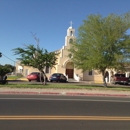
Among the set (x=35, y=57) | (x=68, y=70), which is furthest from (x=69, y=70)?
(x=35, y=57)

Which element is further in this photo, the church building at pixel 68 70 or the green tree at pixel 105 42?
the church building at pixel 68 70

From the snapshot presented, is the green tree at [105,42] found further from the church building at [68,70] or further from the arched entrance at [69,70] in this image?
the arched entrance at [69,70]

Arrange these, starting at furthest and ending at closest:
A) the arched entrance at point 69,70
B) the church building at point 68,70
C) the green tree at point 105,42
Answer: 1. the arched entrance at point 69,70
2. the church building at point 68,70
3. the green tree at point 105,42

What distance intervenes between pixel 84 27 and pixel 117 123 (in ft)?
49.8

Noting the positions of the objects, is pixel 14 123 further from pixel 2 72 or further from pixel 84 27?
pixel 84 27

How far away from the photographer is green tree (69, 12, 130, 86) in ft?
60.6

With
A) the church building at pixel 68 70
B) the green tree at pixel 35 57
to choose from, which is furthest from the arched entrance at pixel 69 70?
the green tree at pixel 35 57

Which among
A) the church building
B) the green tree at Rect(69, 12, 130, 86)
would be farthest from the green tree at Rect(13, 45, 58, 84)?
the church building

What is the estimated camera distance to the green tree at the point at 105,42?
727 inches

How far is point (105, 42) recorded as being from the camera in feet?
61.1

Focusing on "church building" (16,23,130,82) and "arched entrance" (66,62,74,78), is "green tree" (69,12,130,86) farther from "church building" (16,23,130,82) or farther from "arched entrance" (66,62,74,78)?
"arched entrance" (66,62,74,78)

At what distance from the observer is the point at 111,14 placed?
19266 mm

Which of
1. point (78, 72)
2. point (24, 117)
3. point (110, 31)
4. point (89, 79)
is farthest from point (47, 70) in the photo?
point (24, 117)

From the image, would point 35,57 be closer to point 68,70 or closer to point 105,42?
point 105,42
